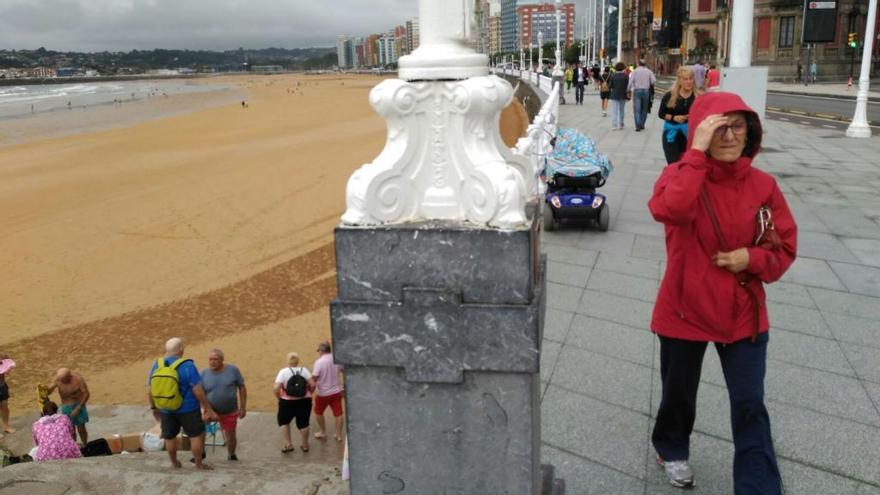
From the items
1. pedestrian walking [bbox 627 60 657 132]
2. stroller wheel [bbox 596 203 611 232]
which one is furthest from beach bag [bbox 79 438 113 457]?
pedestrian walking [bbox 627 60 657 132]

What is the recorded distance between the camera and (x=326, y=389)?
645cm

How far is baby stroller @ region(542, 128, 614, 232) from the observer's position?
7555 mm

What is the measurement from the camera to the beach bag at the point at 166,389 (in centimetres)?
557

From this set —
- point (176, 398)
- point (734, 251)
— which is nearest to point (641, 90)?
point (176, 398)

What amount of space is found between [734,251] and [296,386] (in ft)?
14.4

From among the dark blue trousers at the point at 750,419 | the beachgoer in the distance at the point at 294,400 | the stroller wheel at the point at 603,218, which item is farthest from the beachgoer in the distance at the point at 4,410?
the dark blue trousers at the point at 750,419

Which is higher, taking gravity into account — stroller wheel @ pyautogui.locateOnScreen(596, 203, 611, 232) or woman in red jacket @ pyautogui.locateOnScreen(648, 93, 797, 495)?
woman in red jacket @ pyautogui.locateOnScreen(648, 93, 797, 495)

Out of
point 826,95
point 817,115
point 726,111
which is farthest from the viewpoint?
point 826,95

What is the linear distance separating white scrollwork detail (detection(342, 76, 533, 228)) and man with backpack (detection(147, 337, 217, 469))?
164 inches

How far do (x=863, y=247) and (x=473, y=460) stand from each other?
257 inches

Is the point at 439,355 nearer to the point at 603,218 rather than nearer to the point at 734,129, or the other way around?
the point at 734,129

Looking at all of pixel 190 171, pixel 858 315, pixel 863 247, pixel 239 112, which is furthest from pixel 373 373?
Answer: pixel 239 112

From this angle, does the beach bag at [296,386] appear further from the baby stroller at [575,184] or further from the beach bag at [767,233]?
the beach bag at [767,233]

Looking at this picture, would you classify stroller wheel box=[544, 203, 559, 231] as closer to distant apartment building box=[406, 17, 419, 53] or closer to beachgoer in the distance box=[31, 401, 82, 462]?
distant apartment building box=[406, 17, 419, 53]
